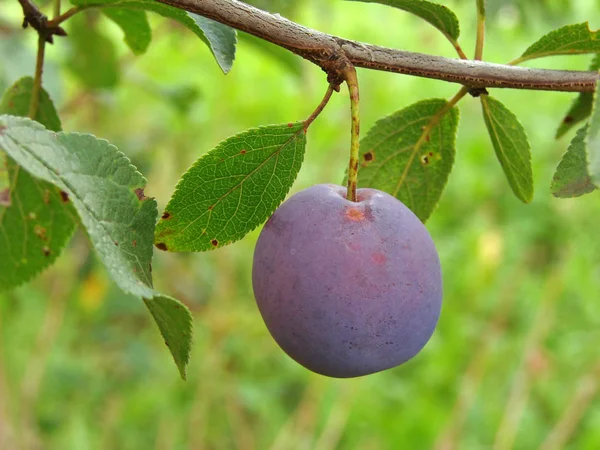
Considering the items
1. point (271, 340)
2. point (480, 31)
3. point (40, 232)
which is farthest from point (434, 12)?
point (271, 340)

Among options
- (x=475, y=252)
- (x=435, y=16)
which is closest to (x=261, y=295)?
(x=435, y=16)

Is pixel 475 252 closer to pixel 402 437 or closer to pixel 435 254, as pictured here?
pixel 402 437

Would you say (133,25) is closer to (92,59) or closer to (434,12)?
(434,12)

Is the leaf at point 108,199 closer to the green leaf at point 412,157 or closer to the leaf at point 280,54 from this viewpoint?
the green leaf at point 412,157

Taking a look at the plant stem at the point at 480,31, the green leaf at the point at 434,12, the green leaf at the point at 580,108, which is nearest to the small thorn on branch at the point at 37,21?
the green leaf at the point at 434,12

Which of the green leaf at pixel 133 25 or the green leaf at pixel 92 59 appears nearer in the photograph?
the green leaf at pixel 133 25

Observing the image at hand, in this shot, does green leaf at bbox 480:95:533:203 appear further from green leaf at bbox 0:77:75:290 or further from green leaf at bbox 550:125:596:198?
green leaf at bbox 0:77:75:290
